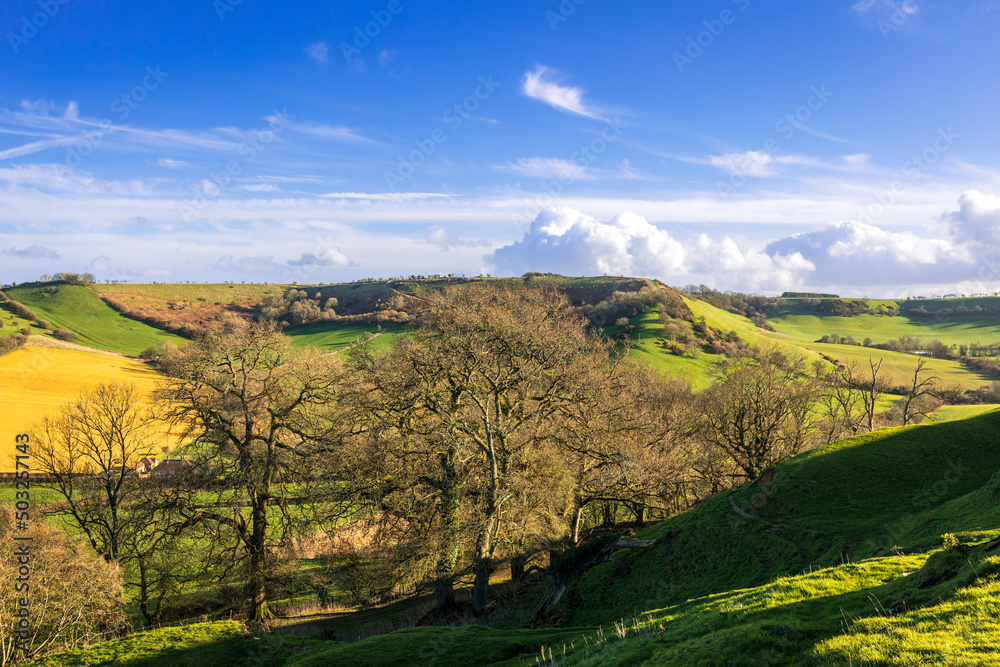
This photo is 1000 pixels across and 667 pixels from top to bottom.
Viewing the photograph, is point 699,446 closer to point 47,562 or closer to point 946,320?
point 47,562

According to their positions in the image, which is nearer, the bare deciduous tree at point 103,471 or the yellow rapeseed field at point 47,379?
the bare deciduous tree at point 103,471

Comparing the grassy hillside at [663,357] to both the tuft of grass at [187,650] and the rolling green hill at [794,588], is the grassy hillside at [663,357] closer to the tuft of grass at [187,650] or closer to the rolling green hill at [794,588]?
the rolling green hill at [794,588]

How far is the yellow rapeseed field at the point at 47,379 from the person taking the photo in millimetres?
63000

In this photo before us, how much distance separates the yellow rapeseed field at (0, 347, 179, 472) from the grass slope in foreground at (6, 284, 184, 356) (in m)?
11.5

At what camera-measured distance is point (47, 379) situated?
2990 inches

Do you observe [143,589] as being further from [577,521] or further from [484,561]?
[577,521]

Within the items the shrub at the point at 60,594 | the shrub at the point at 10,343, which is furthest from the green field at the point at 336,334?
the shrub at the point at 60,594

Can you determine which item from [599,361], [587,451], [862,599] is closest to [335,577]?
[587,451]

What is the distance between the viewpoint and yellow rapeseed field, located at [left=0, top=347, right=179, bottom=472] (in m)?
63.0

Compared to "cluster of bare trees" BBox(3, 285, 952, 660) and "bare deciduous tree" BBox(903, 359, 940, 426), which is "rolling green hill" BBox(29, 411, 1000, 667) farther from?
"bare deciduous tree" BBox(903, 359, 940, 426)

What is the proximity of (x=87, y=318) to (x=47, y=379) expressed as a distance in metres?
41.7

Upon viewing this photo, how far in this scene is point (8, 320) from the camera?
94750 millimetres

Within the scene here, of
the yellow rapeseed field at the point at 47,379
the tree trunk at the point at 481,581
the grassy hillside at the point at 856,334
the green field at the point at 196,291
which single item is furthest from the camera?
the green field at the point at 196,291

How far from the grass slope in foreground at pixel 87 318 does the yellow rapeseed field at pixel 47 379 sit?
452 inches
